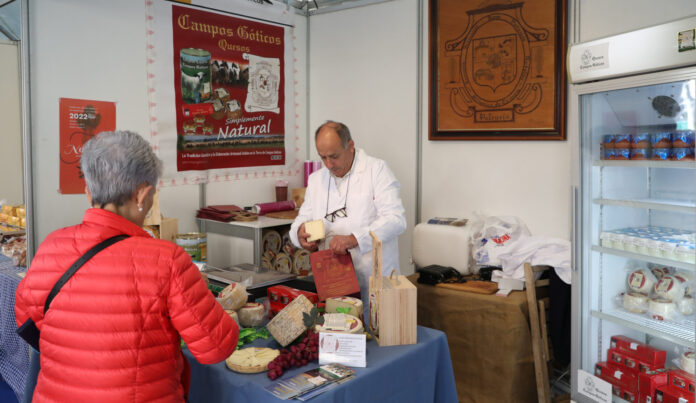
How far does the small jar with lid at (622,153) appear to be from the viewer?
109 inches

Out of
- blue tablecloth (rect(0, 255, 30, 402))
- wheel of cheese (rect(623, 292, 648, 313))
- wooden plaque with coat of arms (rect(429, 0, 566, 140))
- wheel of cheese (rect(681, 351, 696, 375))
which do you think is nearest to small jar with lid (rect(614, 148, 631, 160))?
wheel of cheese (rect(623, 292, 648, 313))

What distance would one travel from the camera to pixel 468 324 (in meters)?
3.51

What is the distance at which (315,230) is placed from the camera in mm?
2963

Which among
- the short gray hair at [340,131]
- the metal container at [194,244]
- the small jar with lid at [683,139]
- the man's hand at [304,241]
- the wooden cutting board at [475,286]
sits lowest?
the wooden cutting board at [475,286]

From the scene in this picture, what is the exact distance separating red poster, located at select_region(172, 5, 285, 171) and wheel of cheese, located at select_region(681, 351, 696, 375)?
3.25 meters

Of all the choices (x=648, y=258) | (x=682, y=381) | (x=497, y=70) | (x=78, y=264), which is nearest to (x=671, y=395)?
(x=682, y=381)

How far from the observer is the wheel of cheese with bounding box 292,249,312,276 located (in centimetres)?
447

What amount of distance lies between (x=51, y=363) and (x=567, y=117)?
321cm

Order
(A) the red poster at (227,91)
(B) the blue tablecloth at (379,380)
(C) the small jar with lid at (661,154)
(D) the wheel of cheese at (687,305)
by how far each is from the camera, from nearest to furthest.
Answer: (B) the blue tablecloth at (379,380), (C) the small jar with lid at (661,154), (D) the wheel of cheese at (687,305), (A) the red poster at (227,91)

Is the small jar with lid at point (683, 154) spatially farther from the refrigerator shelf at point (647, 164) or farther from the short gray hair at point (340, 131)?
the short gray hair at point (340, 131)

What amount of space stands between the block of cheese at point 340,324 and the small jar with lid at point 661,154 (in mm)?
1607

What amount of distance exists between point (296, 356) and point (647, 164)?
185cm

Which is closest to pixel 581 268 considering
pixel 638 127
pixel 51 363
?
pixel 638 127

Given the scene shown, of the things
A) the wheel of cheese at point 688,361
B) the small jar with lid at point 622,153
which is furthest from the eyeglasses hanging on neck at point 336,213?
the wheel of cheese at point 688,361
